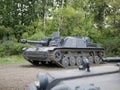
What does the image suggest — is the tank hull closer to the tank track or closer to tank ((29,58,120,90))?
the tank track

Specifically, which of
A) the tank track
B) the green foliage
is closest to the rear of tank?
the tank track

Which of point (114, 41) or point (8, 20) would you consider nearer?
point (114, 41)

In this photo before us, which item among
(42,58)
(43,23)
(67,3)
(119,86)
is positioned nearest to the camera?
(119,86)

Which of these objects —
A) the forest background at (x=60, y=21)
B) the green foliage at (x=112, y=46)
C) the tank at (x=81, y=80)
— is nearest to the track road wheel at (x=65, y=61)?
the forest background at (x=60, y=21)

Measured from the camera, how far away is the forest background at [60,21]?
76.8ft

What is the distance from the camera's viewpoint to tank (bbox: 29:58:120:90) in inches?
82.8

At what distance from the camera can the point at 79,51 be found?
614 inches

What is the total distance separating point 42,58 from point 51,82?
39.2 ft

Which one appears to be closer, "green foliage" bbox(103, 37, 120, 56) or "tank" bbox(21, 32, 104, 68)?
"tank" bbox(21, 32, 104, 68)

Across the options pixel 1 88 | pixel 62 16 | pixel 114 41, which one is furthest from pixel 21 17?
pixel 1 88

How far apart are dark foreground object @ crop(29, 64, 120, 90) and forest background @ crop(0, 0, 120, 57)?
19736 mm

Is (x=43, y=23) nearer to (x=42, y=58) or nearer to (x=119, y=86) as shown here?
(x=42, y=58)

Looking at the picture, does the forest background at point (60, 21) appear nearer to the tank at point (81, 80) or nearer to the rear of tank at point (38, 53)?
the rear of tank at point (38, 53)

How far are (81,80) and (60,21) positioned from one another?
75.3ft
